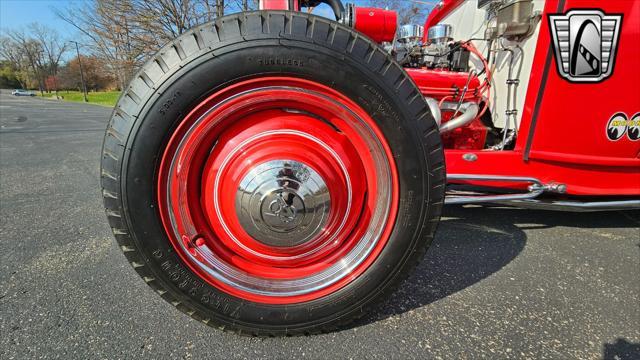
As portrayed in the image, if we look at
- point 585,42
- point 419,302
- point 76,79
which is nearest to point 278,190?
point 419,302

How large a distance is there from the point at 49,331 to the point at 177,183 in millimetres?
800

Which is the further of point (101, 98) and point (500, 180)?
point (101, 98)

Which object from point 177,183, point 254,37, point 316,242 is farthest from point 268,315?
point 254,37

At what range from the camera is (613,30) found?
1.51 meters

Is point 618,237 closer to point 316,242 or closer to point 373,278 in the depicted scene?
point 373,278

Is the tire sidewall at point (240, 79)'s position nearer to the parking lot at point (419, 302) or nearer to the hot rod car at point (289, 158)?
the hot rod car at point (289, 158)

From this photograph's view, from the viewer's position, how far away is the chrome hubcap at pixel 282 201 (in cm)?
112

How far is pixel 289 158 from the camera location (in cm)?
116

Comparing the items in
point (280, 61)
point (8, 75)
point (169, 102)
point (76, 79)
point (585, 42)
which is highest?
point (8, 75)

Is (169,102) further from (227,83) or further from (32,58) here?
(32,58)

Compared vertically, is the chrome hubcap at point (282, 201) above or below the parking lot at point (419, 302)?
above

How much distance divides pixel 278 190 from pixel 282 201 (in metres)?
0.04

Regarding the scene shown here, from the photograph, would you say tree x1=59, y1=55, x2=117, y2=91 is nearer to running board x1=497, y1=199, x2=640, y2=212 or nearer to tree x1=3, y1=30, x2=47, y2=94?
tree x1=3, y1=30, x2=47, y2=94

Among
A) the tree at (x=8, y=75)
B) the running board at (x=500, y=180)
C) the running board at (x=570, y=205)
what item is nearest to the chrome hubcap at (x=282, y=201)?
the running board at (x=500, y=180)
